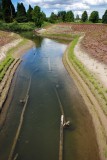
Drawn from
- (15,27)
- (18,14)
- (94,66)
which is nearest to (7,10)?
(18,14)

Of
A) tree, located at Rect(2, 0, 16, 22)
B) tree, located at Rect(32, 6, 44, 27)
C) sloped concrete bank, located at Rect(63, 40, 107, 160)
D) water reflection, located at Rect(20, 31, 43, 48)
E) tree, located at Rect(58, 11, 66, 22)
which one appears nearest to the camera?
sloped concrete bank, located at Rect(63, 40, 107, 160)

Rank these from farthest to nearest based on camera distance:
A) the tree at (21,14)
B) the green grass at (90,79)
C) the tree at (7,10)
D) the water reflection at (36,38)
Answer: the tree at (21,14) < the tree at (7,10) < the water reflection at (36,38) < the green grass at (90,79)

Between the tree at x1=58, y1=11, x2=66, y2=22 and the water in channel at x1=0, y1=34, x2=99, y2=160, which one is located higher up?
the tree at x1=58, y1=11, x2=66, y2=22

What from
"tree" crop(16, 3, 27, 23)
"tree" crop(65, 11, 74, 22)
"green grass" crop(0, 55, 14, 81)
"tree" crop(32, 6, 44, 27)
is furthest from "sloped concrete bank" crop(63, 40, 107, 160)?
"tree" crop(65, 11, 74, 22)

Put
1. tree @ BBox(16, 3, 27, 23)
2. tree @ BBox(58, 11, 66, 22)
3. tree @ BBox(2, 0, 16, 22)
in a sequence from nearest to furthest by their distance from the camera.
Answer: tree @ BBox(2, 0, 16, 22) → tree @ BBox(16, 3, 27, 23) → tree @ BBox(58, 11, 66, 22)

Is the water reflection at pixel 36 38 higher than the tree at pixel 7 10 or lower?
lower

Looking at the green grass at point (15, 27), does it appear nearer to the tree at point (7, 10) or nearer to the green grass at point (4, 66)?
the tree at point (7, 10)

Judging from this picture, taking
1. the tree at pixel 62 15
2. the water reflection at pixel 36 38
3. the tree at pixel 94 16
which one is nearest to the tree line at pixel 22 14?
the tree at pixel 94 16

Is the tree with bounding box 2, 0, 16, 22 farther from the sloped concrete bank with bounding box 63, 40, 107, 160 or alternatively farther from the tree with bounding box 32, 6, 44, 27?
the sloped concrete bank with bounding box 63, 40, 107, 160

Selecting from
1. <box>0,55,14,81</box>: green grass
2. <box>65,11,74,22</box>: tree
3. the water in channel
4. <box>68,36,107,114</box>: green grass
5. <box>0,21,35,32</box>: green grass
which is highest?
<box>65,11,74,22</box>: tree

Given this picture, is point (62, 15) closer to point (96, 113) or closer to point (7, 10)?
point (7, 10)
